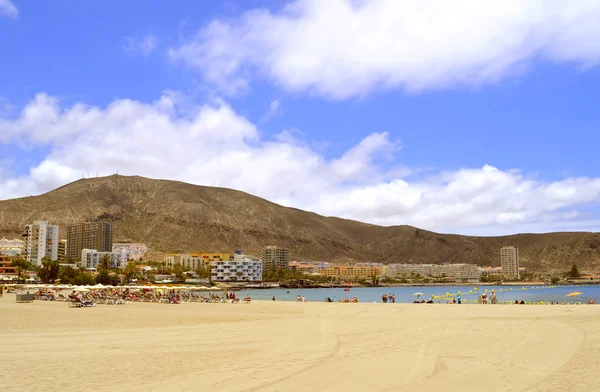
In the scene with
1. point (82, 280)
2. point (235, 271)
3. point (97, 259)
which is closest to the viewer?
point (82, 280)

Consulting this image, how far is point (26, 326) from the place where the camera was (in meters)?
20.8

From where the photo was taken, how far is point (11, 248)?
506 feet

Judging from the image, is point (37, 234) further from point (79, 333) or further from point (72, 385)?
point (72, 385)

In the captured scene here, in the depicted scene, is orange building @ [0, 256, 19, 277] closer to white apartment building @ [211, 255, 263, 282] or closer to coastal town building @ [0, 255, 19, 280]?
coastal town building @ [0, 255, 19, 280]

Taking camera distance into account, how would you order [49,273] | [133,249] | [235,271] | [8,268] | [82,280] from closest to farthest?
[82,280], [49,273], [8,268], [235,271], [133,249]

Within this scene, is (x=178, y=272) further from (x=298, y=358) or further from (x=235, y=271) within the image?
(x=298, y=358)

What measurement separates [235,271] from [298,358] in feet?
471

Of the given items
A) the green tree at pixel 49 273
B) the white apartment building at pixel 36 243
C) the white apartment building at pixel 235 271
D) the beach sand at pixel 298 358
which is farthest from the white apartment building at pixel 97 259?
the beach sand at pixel 298 358

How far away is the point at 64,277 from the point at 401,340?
→ 78.3 meters

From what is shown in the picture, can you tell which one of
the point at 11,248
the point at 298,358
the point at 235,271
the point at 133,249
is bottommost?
the point at 298,358

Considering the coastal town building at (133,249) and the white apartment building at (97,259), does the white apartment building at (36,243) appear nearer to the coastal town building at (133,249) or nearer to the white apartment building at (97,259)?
the white apartment building at (97,259)

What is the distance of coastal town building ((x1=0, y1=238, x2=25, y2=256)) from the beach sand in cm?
14532

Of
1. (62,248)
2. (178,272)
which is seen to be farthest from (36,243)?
(178,272)

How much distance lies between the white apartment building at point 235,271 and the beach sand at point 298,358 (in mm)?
132800
